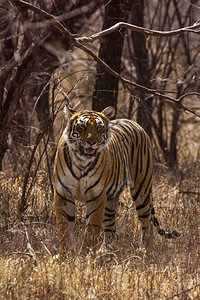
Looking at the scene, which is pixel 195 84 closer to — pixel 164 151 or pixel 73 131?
pixel 164 151

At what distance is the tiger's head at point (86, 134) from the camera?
5.03 meters

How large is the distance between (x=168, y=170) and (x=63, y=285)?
17.4ft

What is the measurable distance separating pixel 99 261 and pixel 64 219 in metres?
0.67

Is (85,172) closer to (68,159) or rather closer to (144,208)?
(68,159)

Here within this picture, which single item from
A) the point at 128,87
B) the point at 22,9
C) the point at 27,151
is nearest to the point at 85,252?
the point at 22,9

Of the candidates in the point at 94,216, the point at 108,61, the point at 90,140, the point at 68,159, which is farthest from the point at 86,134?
the point at 108,61

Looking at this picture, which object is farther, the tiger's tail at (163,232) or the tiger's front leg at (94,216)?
the tiger's tail at (163,232)

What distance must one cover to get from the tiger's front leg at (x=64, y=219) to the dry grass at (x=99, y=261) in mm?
106

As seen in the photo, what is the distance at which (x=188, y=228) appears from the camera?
231 inches

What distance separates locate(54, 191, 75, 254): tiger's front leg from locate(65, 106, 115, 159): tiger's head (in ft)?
1.45

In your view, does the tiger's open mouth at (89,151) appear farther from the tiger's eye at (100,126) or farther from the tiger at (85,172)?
the tiger's eye at (100,126)

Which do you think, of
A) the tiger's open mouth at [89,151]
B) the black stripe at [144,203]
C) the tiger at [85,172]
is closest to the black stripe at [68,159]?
the tiger at [85,172]

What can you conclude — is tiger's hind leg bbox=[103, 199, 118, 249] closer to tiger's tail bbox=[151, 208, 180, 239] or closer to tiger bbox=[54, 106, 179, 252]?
tiger's tail bbox=[151, 208, 180, 239]

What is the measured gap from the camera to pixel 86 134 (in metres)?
5.04
